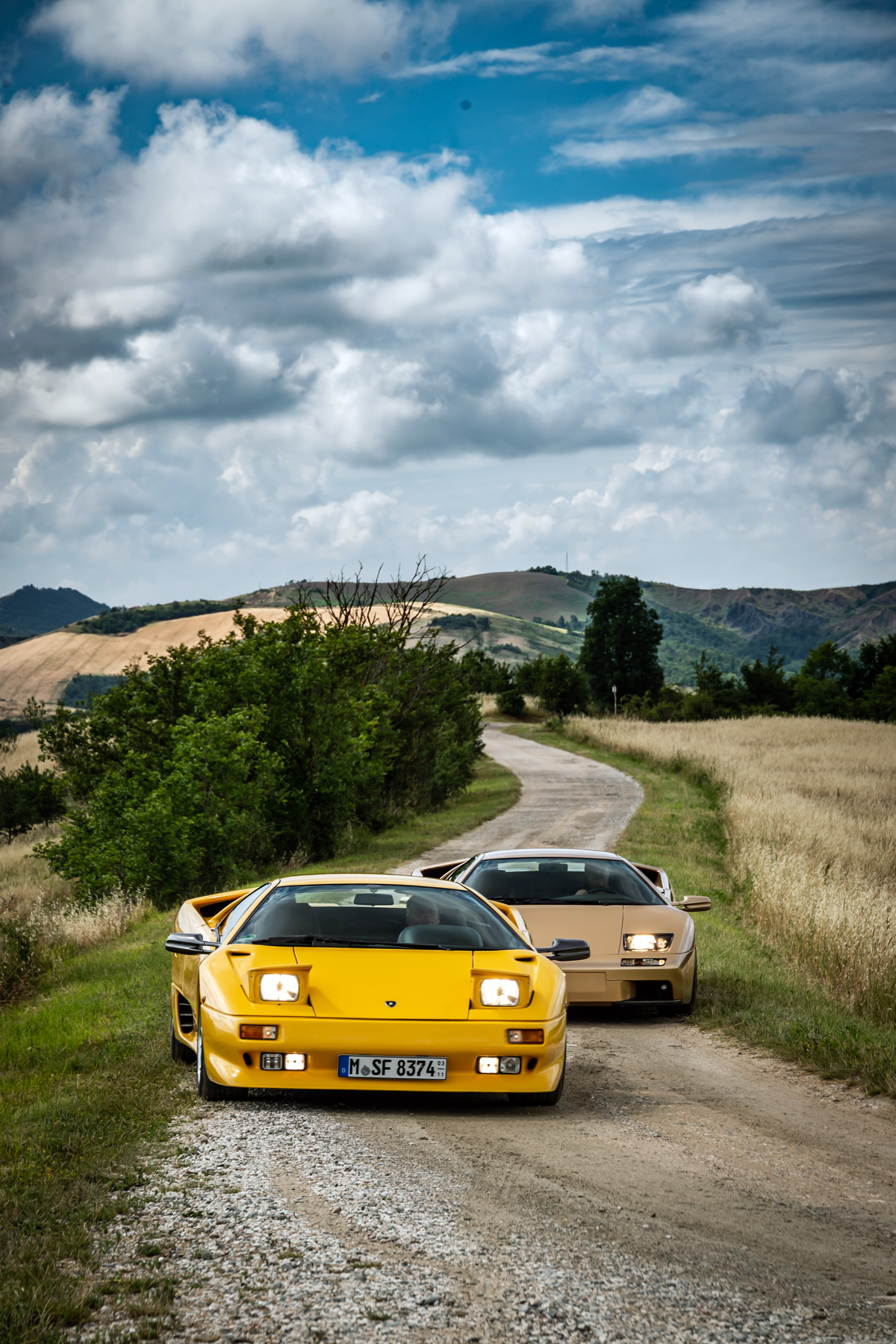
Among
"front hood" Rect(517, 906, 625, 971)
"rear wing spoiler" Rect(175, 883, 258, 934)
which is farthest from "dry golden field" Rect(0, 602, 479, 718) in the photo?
"rear wing spoiler" Rect(175, 883, 258, 934)

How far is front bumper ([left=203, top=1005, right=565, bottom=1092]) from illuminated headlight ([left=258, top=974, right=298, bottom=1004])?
3.8 inches

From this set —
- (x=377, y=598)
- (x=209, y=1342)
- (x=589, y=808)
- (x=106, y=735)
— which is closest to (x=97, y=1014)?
(x=209, y=1342)

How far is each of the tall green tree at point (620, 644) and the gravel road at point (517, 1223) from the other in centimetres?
8891

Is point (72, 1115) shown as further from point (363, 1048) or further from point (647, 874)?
point (647, 874)

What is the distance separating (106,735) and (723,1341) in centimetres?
2179

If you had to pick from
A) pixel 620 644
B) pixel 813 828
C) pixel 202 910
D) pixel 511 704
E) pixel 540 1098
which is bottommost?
pixel 813 828

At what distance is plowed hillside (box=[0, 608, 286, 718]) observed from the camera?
436 feet

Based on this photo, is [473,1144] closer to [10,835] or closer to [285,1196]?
[285,1196]

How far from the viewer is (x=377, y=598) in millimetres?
40500

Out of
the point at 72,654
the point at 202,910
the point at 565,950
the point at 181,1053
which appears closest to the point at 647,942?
the point at 565,950

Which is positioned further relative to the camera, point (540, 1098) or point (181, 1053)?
point (181, 1053)

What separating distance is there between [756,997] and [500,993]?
5.01 m

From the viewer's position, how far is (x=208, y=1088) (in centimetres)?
655

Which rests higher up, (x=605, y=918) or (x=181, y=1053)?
(x=605, y=918)
